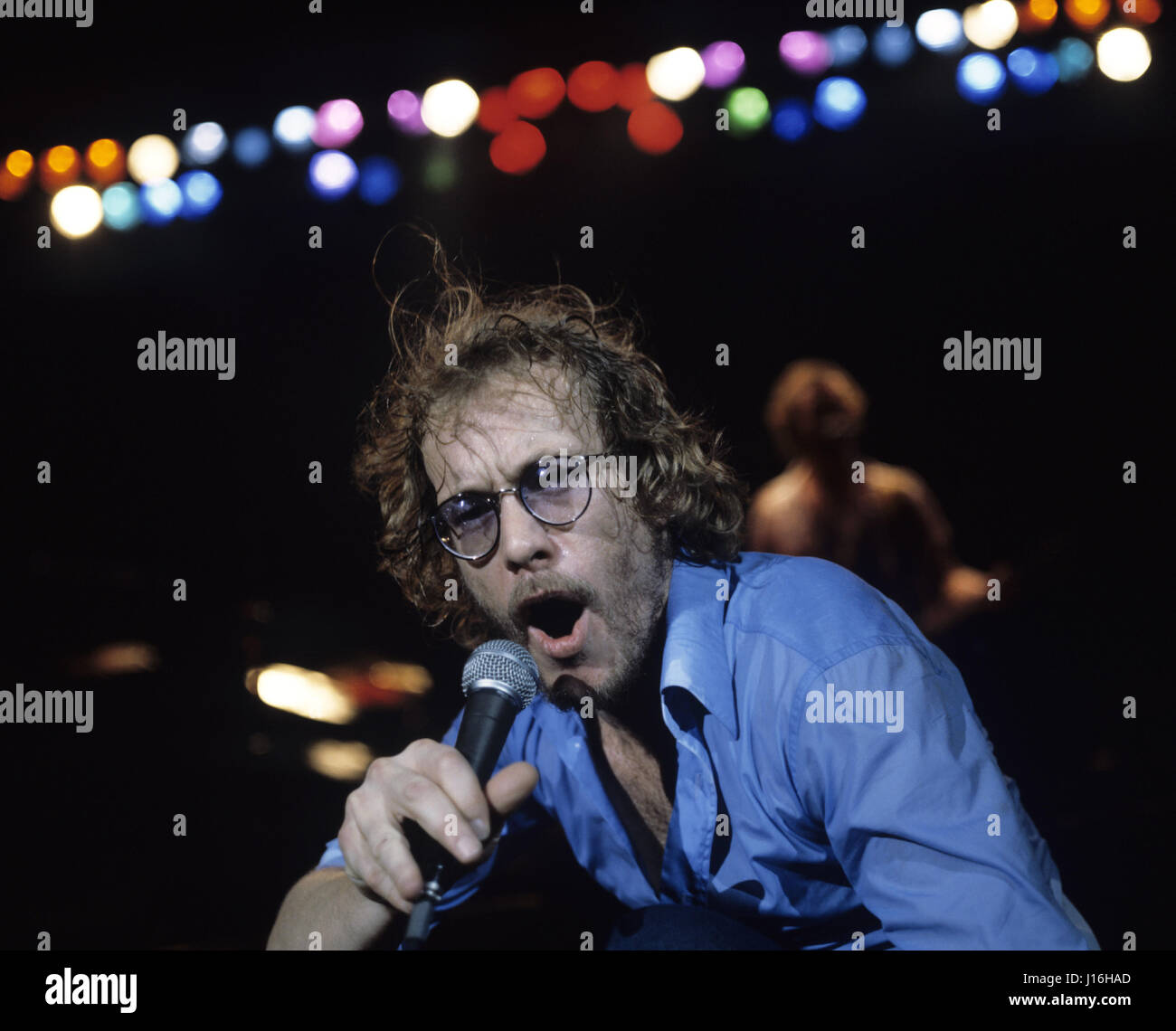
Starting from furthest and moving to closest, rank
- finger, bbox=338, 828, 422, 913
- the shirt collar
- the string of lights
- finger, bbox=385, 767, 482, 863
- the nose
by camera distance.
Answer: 1. the string of lights
2. the nose
3. the shirt collar
4. finger, bbox=338, 828, 422, 913
5. finger, bbox=385, 767, 482, 863

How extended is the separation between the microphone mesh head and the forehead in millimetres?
500

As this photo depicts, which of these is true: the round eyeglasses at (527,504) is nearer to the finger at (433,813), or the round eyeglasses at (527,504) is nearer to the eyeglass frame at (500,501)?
the eyeglass frame at (500,501)

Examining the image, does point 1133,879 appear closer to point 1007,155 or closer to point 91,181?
point 1007,155

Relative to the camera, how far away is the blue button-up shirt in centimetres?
167

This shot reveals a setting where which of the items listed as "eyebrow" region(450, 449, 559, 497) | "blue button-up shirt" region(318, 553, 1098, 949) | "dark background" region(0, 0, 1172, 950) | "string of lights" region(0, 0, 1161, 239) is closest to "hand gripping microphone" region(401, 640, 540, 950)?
"blue button-up shirt" region(318, 553, 1098, 949)

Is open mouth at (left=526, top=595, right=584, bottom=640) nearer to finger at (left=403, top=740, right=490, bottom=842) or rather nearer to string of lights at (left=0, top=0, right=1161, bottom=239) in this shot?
finger at (left=403, top=740, right=490, bottom=842)

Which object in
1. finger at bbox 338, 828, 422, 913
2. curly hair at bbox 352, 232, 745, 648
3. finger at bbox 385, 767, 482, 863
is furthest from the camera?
curly hair at bbox 352, 232, 745, 648

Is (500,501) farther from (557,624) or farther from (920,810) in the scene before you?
(920,810)

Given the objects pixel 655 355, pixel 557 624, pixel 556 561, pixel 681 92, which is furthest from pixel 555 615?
pixel 681 92

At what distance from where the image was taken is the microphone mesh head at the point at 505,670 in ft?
5.44

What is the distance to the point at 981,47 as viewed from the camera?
2484 mm

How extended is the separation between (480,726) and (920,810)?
761 millimetres

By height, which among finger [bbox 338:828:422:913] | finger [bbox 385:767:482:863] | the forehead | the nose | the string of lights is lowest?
finger [bbox 338:828:422:913]
